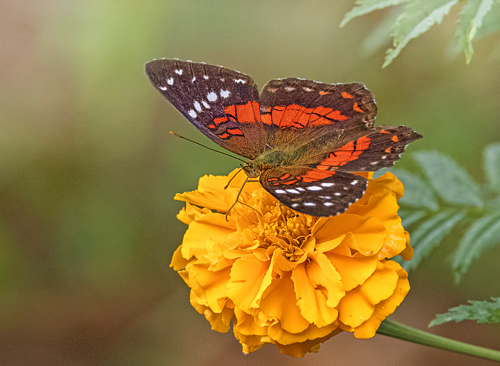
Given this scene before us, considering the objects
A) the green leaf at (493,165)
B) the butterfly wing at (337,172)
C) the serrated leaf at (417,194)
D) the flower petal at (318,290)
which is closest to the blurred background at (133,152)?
the green leaf at (493,165)

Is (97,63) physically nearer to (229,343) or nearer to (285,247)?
(229,343)

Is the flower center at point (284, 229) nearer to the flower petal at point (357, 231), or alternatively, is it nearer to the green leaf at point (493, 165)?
the flower petal at point (357, 231)

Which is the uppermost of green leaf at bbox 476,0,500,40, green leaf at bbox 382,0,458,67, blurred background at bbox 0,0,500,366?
green leaf at bbox 476,0,500,40

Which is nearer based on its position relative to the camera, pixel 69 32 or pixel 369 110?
pixel 369 110

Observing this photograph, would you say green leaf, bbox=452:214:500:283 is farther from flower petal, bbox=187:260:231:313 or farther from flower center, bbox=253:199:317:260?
flower petal, bbox=187:260:231:313

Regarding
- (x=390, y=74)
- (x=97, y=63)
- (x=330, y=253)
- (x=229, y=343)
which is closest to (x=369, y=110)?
(x=330, y=253)

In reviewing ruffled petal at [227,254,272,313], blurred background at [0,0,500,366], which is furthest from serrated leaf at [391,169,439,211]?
blurred background at [0,0,500,366]

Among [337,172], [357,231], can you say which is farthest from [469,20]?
[357,231]
